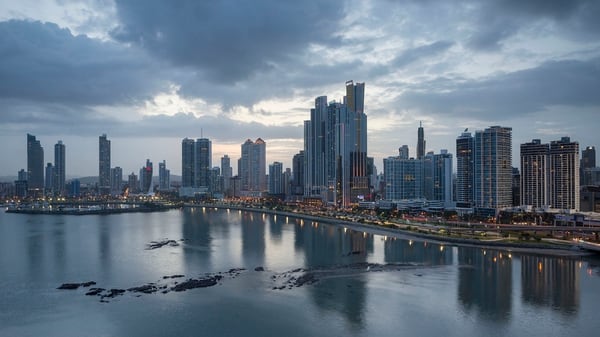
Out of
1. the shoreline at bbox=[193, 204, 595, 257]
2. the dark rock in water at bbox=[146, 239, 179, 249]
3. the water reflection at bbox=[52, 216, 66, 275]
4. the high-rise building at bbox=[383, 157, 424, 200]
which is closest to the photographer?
the water reflection at bbox=[52, 216, 66, 275]

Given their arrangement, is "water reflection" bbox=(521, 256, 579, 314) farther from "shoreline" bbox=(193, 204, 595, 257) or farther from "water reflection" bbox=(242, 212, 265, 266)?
"water reflection" bbox=(242, 212, 265, 266)

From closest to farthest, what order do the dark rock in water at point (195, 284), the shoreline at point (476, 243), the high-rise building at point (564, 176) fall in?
the dark rock in water at point (195, 284) → the shoreline at point (476, 243) → the high-rise building at point (564, 176)

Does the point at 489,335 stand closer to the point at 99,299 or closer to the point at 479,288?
the point at 479,288

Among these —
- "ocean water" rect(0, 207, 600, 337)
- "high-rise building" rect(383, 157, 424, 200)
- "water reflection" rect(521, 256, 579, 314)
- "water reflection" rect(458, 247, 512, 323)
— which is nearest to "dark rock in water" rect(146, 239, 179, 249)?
"ocean water" rect(0, 207, 600, 337)

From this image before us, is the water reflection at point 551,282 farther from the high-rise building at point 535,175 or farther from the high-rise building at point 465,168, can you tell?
the high-rise building at point 465,168

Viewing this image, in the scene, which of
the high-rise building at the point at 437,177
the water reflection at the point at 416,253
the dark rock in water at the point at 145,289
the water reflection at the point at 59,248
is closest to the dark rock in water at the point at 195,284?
the dark rock in water at the point at 145,289

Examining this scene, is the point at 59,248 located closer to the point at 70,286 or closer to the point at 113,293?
the point at 70,286

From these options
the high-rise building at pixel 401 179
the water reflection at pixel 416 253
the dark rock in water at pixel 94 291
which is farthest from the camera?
the high-rise building at pixel 401 179

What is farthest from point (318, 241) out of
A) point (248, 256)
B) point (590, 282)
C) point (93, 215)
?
point (93, 215)
